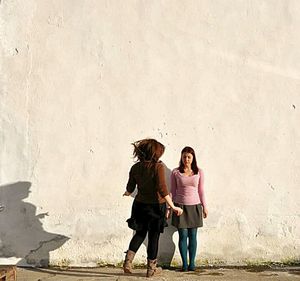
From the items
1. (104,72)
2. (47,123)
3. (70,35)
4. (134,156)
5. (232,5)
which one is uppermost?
(232,5)

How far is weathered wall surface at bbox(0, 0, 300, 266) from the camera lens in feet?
20.2

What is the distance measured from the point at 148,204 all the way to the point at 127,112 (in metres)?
1.18

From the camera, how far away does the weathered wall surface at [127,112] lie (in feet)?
20.2

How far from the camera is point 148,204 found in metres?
5.70

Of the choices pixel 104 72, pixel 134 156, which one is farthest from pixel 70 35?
pixel 134 156

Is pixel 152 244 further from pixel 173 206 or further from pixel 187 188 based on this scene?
pixel 187 188

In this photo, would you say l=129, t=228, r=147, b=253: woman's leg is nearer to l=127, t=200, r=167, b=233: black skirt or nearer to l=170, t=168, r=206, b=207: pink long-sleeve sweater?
l=127, t=200, r=167, b=233: black skirt

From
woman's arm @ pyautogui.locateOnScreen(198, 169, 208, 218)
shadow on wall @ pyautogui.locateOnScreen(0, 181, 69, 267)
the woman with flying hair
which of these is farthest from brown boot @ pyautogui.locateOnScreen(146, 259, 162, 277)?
shadow on wall @ pyautogui.locateOnScreen(0, 181, 69, 267)

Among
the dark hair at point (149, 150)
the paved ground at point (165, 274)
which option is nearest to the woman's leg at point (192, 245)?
the paved ground at point (165, 274)

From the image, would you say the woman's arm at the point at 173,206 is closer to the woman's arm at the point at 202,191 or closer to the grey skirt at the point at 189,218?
the grey skirt at the point at 189,218

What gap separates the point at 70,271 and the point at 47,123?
1.75 meters

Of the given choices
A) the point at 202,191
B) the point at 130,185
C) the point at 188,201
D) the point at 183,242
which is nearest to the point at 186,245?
the point at 183,242

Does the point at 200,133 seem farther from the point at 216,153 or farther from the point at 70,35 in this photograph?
the point at 70,35

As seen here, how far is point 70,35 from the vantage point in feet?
20.2
